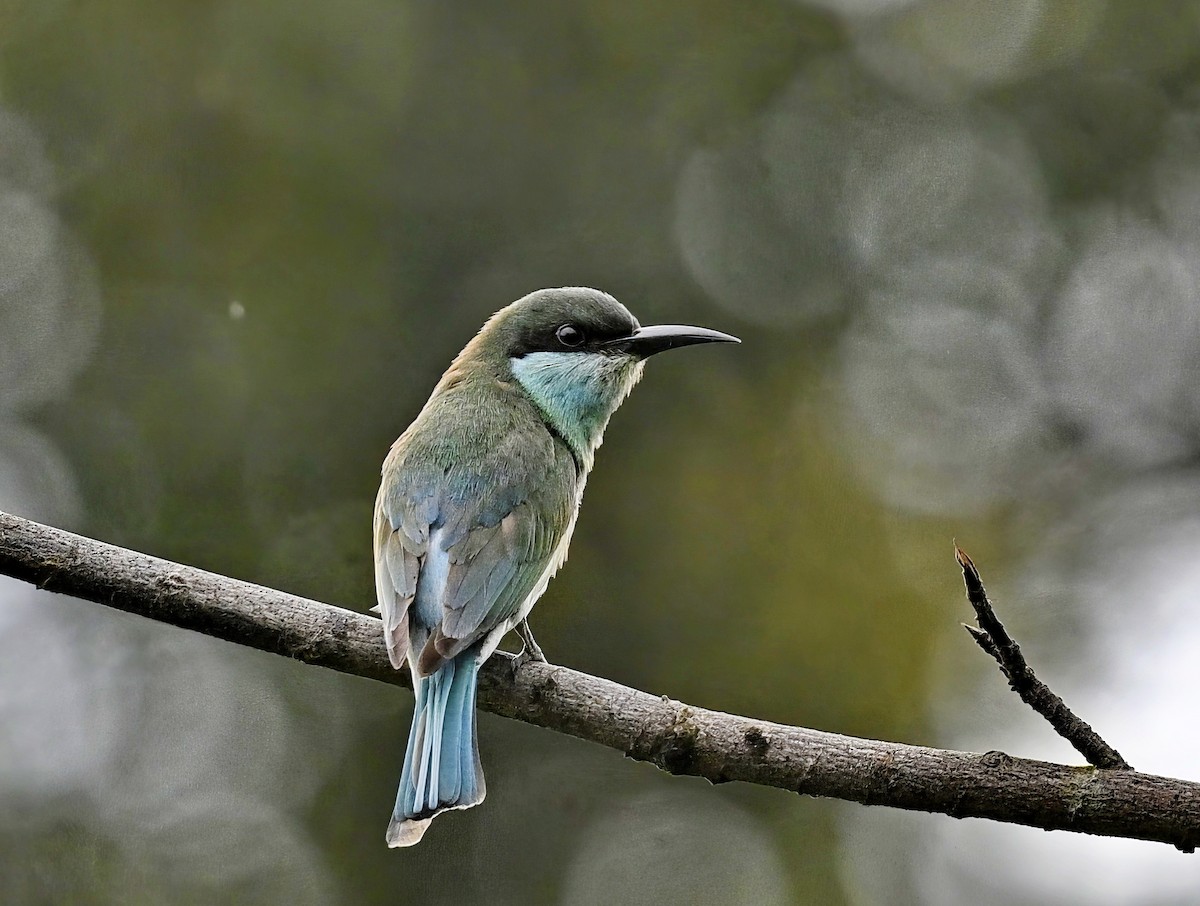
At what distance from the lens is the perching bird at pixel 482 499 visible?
10.3ft

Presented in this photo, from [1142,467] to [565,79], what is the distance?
12.1 ft

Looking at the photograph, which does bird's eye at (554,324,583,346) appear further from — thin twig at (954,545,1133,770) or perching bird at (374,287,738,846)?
thin twig at (954,545,1133,770)

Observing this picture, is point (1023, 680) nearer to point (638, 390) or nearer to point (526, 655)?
point (526, 655)

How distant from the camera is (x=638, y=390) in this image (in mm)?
6320

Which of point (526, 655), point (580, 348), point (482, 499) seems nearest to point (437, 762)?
point (526, 655)

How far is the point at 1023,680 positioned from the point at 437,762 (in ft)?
4.44

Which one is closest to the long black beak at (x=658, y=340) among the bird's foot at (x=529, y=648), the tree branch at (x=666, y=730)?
the bird's foot at (x=529, y=648)

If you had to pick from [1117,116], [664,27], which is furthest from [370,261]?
[1117,116]

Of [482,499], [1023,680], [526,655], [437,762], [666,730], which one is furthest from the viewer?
[482,499]

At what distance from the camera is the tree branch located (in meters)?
2.61

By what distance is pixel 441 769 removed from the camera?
3.09 meters

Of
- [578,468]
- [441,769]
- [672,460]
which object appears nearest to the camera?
[441,769]

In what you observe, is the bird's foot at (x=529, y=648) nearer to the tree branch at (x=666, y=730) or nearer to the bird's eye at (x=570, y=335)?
the tree branch at (x=666, y=730)

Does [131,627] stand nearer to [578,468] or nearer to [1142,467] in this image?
[578,468]
